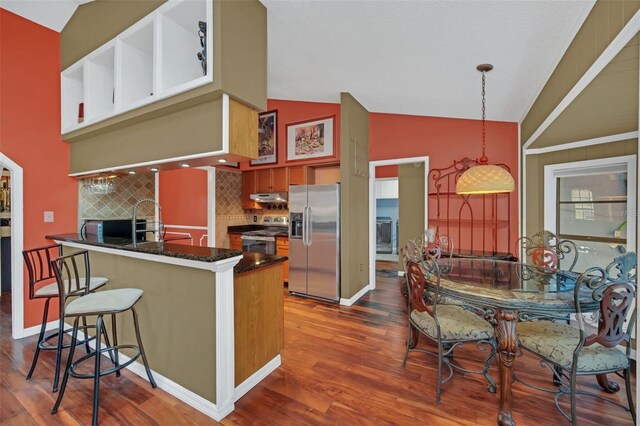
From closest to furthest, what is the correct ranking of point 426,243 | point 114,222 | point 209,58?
point 209,58 < point 114,222 < point 426,243

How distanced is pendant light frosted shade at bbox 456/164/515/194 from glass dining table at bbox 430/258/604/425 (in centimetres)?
76

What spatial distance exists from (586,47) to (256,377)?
128 inches

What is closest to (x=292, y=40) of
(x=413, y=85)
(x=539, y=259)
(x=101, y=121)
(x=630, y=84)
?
(x=413, y=85)

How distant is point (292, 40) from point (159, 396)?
3.13 meters

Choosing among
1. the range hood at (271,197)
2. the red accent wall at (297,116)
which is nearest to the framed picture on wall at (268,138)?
the red accent wall at (297,116)

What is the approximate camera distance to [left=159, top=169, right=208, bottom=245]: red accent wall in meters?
5.46

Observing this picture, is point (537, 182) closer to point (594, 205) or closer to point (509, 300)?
point (594, 205)

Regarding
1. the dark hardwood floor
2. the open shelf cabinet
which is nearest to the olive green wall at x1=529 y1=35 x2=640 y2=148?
the dark hardwood floor

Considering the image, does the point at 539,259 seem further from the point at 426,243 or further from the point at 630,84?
the point at 630,84

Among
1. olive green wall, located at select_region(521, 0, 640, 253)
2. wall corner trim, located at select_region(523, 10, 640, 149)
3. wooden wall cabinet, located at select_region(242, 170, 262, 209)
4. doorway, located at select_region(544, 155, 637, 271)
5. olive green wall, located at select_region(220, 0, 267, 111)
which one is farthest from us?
wooden wall cabinet, located at select_region(242, 170, 262, 209)

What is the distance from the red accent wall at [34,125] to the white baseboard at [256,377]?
263 centimetres

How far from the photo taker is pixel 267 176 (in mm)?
5156

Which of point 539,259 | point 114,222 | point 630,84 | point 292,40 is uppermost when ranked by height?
point 292,40

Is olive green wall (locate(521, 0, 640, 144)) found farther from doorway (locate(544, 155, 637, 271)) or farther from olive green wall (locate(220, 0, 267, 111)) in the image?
olive green wall (locate(220, 0, 267, 111))
